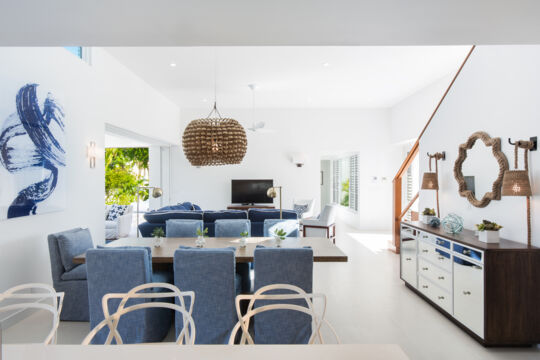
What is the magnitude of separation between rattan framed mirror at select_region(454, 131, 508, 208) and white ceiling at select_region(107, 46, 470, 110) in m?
1.80

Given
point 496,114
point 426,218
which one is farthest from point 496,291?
point 496,114

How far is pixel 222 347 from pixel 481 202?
330 cm

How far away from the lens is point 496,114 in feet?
10.8

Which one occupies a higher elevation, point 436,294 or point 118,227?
point 118,227

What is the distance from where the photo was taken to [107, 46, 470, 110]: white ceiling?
4.80 meters

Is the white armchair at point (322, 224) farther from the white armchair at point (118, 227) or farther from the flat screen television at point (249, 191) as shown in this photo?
the white armchair at point (118, 227)

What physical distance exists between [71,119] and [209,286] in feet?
10.1

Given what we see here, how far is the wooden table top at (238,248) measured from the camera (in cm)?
286

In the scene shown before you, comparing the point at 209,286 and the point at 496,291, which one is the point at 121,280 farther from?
the point at 496,291

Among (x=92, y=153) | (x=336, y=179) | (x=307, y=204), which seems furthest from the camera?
(x=336, y=179)

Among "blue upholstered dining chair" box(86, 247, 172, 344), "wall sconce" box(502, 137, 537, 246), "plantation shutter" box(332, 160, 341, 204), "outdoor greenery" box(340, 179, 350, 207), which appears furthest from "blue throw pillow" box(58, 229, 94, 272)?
"plantation shutter" box(332, 160, 341, 204)

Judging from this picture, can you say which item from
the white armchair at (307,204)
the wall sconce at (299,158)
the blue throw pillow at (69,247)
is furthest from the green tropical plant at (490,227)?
the wall sconce at (299,158)

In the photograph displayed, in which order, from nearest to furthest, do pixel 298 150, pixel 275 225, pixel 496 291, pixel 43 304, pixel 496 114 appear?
pixel 43 304 < pixel 496 291 < pixel 496 114 < pixel 275 225 < pixel 298 150

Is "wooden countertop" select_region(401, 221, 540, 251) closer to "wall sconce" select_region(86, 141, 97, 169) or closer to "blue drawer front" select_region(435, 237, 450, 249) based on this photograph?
"blue drawer front" select_region(435, 237, 450, 249)
